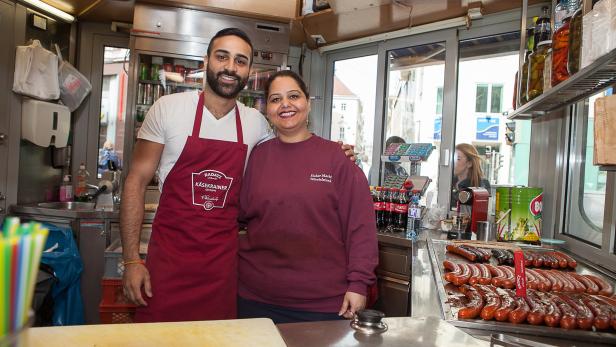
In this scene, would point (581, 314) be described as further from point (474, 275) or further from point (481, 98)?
point (481, 98)

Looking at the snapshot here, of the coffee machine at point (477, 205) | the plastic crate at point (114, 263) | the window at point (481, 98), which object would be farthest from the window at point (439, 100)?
the plastic crate at point (114, 263)

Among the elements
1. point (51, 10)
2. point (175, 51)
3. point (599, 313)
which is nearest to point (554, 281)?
point (599, 313)

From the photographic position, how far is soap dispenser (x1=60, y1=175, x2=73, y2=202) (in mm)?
3793

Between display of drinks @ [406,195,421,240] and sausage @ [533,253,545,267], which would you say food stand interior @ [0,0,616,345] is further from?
sausage @ [533,253,545,267]

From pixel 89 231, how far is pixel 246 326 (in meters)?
2.77

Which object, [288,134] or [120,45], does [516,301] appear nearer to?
[288,134]

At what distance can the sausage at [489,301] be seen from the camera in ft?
4.21

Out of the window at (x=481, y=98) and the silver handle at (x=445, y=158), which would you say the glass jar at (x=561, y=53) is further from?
the silver handle at (x=445, y=158)

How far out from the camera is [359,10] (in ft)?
10.8

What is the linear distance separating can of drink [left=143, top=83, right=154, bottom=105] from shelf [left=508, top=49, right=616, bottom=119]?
8.87 feet

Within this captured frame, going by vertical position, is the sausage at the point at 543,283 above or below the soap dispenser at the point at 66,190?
below

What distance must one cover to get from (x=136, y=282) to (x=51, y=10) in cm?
280

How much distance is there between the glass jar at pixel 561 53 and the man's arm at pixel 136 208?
1591 mm

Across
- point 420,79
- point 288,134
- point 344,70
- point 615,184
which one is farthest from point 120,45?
point 615,184
